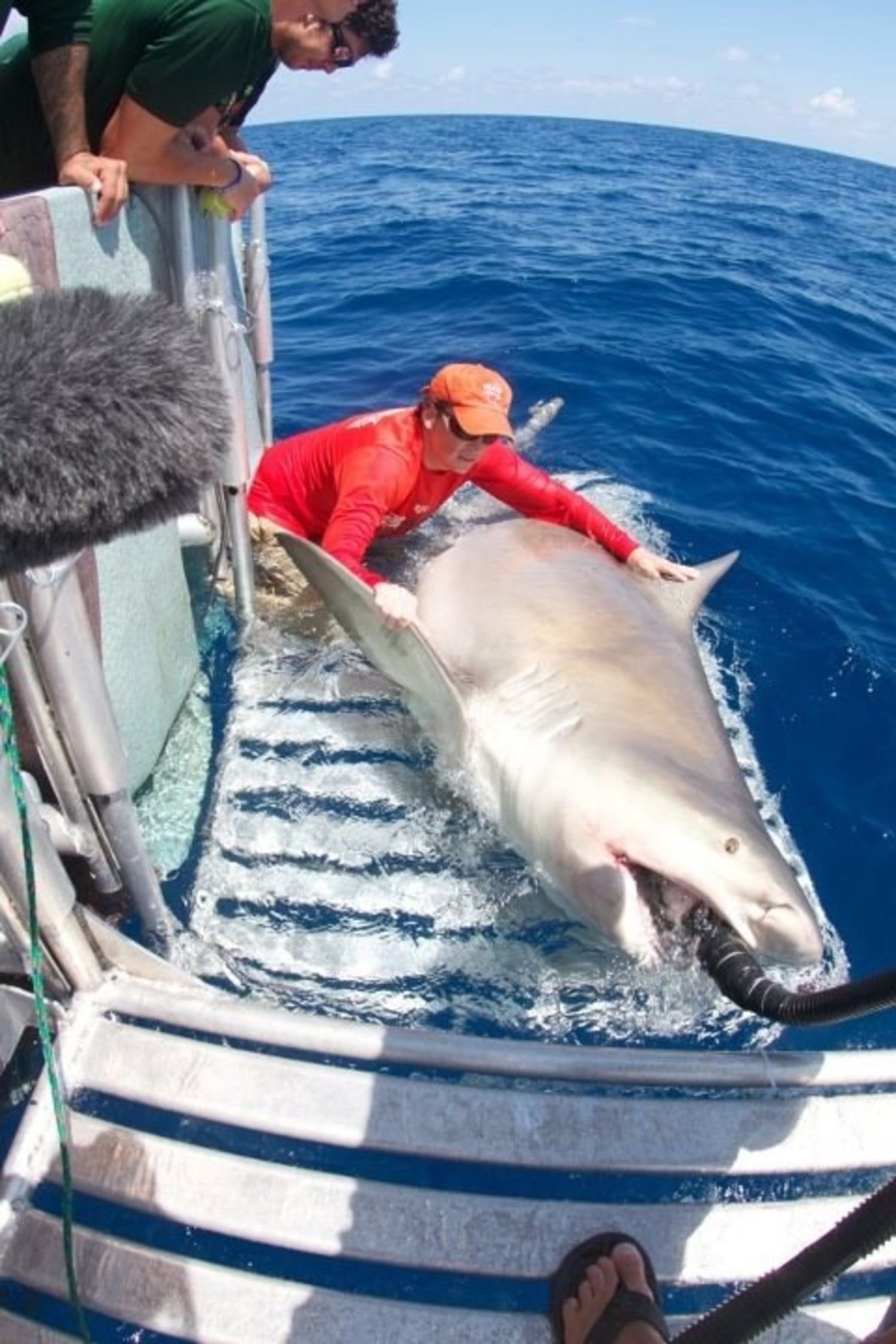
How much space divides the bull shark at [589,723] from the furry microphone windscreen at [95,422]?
178 centimetres

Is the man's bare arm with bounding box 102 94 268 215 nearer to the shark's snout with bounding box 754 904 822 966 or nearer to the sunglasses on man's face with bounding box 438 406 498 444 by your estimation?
the sunglasses on man's face with bounding box 438 406 498 444

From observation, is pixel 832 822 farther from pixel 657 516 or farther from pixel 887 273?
pixel 887 273

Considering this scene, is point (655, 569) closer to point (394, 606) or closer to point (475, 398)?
point (475, 398)

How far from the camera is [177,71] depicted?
2.80 meters

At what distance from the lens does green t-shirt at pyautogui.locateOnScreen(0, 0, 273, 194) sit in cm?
276

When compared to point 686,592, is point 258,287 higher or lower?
higher

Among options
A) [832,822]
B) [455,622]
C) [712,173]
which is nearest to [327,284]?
[455,622]

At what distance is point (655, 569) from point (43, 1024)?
10.3ft

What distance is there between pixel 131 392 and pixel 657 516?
17.4 ft

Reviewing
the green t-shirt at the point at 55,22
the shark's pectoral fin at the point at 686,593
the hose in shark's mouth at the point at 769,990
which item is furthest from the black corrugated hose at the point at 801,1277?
the green t-shirt at the point at 55,22

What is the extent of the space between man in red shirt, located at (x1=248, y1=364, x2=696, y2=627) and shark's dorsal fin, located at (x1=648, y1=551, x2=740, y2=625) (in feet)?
0.19

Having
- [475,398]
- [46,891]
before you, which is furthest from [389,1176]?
[475,398]

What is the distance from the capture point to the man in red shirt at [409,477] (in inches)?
150

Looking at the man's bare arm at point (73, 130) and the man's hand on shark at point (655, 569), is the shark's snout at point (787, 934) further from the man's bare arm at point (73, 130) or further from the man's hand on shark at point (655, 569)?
the man's bare arm at point (73, 130)
